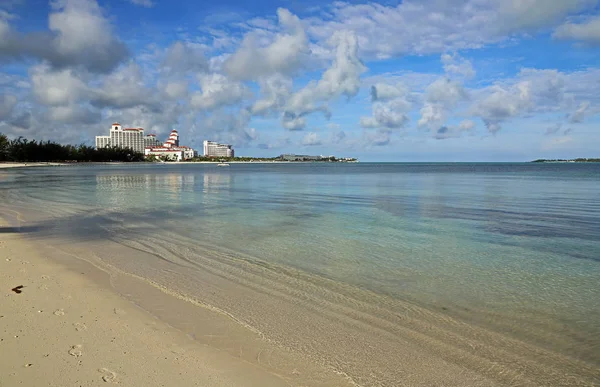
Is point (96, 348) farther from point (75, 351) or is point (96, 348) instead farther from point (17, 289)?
point (17, 289)

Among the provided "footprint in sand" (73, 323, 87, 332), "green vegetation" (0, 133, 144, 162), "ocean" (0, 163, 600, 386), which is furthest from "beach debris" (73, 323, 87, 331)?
"green vegetation" (0, 133, 144, 162)

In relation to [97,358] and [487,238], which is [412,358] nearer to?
[97,358]

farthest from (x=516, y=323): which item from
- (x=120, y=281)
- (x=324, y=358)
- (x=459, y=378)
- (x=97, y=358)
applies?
(x=120, y=281)

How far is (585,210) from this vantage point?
2184cm

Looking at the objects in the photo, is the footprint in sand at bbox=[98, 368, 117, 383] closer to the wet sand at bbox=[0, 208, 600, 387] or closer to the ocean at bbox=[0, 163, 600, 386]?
the wet sand at bbox=[0, 208, 600, 387]

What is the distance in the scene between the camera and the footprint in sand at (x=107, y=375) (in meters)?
4.41

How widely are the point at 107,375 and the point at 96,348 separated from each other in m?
0.80

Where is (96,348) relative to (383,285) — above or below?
above

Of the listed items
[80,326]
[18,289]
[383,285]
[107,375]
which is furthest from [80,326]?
[383,285]

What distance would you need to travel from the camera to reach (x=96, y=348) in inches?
203

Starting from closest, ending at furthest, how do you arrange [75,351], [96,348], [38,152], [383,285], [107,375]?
[107,375] < [75,351] < [96,348] < [383,285] < [38,152]

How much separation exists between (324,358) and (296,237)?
349 inches

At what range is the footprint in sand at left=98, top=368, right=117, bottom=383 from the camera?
4.41 m

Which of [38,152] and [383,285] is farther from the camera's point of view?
[38,152]
